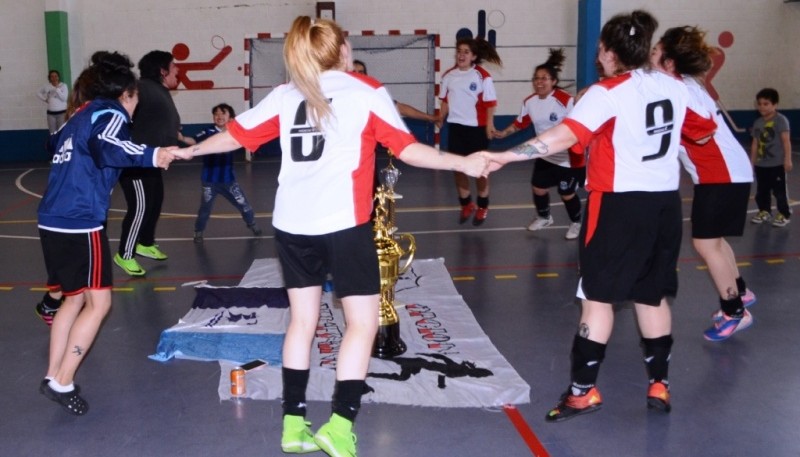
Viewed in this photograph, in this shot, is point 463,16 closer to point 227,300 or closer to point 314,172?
point 227,300

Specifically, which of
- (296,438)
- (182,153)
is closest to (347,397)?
(296,438)

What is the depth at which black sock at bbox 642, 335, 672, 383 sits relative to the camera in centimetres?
388

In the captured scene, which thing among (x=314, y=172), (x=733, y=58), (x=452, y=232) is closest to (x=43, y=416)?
(x=314, y=172)

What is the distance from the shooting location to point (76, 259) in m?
3.94

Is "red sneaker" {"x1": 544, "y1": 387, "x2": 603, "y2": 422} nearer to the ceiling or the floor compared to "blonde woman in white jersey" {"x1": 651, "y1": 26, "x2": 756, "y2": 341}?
nearer to the floor

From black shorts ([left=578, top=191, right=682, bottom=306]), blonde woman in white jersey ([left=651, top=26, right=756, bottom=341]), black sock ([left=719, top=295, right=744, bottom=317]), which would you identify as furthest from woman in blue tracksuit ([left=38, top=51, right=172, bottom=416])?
black sock ([left=719, top=295, right=744, bottom=317])

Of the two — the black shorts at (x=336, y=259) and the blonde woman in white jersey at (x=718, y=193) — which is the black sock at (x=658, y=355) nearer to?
the blonde woman in white jersey at (x=718, y=193)

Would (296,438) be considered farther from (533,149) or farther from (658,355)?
(658,355)

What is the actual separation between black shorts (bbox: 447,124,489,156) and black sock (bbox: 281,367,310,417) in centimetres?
584

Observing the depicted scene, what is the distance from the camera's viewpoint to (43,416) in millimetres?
4000

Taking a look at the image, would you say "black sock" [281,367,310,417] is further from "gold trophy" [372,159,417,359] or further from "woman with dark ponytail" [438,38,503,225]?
"woman with dark ponytail" [438,38,503,225]

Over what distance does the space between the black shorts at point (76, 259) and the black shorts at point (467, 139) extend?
5.54 m

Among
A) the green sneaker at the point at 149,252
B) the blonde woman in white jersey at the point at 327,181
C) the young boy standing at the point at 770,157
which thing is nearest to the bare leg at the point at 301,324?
the blonde woman in white jersey at the point at 327,181

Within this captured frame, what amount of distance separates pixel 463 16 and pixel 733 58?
5857mm
